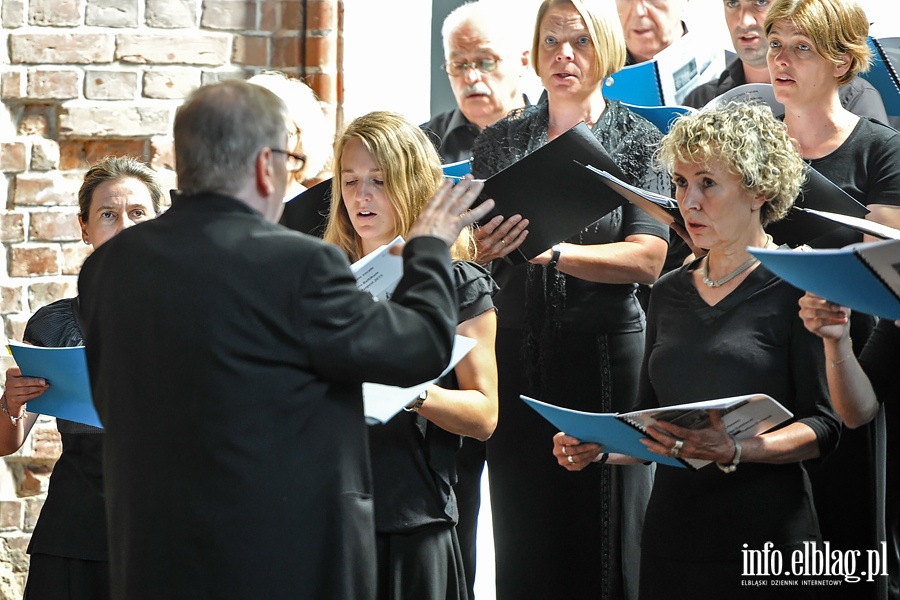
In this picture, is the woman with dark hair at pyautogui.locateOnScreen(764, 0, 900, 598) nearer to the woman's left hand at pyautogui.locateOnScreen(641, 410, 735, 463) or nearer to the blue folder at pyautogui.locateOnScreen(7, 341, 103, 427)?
the woman's left hand at pyautogui.locateOnScreen(641, 410, 735, 463)

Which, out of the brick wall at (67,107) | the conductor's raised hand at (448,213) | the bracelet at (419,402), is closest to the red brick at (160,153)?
the brick wall at (67,107)

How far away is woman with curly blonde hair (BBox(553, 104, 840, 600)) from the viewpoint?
2268 millimetres

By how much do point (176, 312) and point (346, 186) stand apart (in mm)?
982

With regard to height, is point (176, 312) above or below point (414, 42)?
below

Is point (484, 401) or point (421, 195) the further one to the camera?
point (421, 195)

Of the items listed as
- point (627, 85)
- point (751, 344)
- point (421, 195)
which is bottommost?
point (751, 344)

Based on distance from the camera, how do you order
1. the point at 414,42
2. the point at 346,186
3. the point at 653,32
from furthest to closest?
the point at 414,42
the point at 653,32
the point at 346,186

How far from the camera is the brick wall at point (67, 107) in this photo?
3.74m

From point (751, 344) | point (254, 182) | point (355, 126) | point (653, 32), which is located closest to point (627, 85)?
point (653, 32)

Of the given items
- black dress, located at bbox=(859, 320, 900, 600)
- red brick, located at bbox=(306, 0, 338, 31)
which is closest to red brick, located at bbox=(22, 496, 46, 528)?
red brick, located at bbox=(306, 0, 338, 31)

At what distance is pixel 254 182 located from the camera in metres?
1.78

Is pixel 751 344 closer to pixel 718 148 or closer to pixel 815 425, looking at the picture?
pixel 815 425

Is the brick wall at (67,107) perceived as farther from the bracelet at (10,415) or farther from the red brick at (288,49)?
the bracelet at (10,415)

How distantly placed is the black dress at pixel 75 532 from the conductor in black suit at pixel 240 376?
2.21 ft
